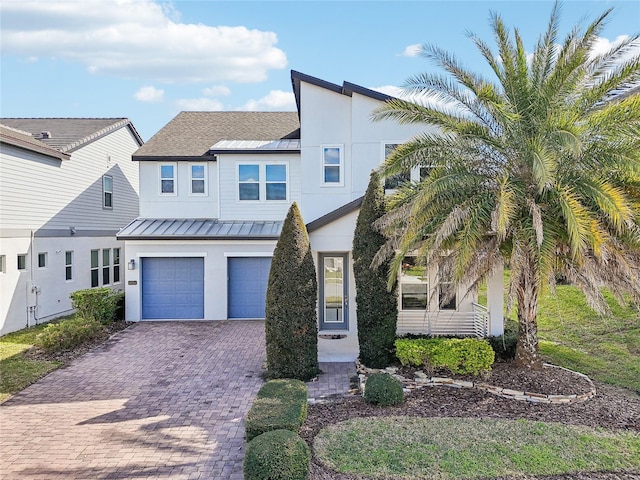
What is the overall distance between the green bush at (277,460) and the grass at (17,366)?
21.5 ft

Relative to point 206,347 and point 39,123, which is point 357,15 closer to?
point 206,347

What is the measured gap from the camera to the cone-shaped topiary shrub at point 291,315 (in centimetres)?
945

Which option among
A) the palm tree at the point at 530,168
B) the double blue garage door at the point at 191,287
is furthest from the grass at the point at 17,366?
the palm tree at the point at 530,168

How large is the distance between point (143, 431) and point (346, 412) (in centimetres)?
350

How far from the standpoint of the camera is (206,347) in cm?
1265

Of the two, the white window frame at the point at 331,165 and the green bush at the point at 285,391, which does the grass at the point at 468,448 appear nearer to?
the green bush at the point at 285,391

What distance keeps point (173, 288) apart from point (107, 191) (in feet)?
23.3

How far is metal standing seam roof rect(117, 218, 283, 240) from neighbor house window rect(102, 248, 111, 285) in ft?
11.6

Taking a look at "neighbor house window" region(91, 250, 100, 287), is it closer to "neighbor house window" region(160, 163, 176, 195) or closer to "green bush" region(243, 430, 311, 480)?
"neighbor house window" region(160, 163, 176, 195)

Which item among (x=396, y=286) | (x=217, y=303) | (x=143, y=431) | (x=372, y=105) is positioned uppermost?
(x=372, y=105)

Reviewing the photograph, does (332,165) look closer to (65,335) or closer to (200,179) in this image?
(200,179)

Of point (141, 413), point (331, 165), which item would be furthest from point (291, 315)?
point (331, 165)

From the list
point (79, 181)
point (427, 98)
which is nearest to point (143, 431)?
point (427, 98)

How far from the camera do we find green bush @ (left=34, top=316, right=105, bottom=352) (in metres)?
12.0
